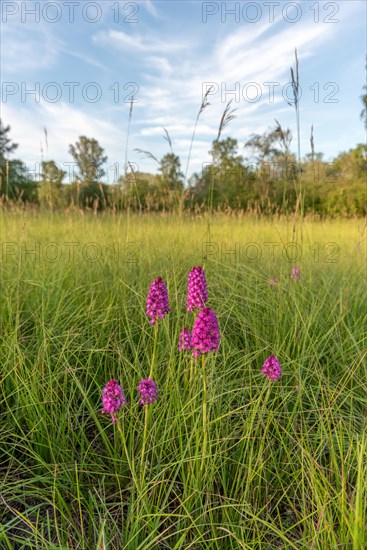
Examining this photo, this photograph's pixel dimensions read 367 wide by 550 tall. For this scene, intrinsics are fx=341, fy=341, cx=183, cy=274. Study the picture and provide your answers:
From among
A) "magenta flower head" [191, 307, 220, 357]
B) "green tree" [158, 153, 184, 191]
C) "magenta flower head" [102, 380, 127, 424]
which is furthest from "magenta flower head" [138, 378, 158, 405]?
"green tree" [158, 153, 184, 191]

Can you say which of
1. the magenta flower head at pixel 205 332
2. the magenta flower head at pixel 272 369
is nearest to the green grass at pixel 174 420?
the magenta flower head at pixel 272 369

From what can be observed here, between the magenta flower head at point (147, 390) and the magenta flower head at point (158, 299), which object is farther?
the magenta flower head at point (158, 299)

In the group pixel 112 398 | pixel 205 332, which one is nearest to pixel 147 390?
pixel 112 398

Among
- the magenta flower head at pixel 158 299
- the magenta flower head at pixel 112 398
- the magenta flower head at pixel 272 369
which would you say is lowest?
the magenta flower head at pixel 112 398

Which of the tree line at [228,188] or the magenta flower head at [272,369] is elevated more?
the tree line at [228,188]

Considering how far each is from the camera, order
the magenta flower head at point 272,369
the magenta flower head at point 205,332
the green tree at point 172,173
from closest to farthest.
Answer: the magenta flower head at point 205,332
the magenta flower head at point 272,369
the green tree at point 172,173

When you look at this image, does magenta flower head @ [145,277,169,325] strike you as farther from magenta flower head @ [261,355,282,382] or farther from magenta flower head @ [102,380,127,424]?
magenta flower head @ [261,355,282,382]

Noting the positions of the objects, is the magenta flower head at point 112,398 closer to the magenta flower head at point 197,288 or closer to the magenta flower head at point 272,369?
the magenta flower head at point 197,288

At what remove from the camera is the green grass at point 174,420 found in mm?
1141

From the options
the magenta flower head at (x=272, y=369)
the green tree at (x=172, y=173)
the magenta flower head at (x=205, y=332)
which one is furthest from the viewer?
the green tree at (x=172, y=173)

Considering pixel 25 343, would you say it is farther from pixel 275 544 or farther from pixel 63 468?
pixel 275 544

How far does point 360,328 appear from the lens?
228 cm

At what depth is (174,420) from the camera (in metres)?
1.35

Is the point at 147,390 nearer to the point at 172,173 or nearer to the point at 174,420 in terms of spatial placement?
the point at 174,420
